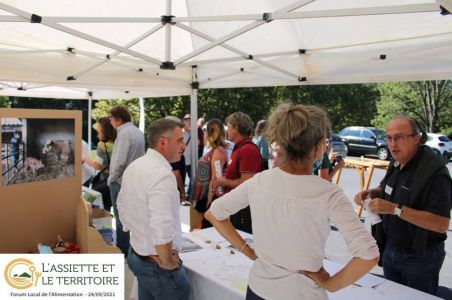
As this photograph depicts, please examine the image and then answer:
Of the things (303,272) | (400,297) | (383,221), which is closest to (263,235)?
(303,272)

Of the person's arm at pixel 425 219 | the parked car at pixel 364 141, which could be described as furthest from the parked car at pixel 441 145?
the person's arm at pixel 425 219

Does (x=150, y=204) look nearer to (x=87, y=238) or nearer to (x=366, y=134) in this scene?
(x=87, y=238)

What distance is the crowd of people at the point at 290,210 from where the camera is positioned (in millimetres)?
1224

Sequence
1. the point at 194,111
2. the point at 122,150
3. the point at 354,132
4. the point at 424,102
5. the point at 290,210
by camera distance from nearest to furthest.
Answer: the point at 290,210, the point at 122,150, the point at 194,111, the point at 354,132, the point at 424,102

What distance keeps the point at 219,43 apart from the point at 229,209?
177cm

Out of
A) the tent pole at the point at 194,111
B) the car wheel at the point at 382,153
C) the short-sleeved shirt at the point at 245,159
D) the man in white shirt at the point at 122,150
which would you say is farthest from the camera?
the car wheel at the point at 382,153

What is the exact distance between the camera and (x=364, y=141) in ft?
55.2

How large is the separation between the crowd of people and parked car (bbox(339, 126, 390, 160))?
1458cm

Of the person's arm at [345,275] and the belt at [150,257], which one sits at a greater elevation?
the person's arm at [345,275]

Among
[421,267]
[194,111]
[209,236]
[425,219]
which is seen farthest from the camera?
[194,111]

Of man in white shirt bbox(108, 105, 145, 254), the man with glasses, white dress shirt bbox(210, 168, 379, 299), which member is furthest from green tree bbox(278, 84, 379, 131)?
white dress shirt bbox(210, 168, 379, 299)

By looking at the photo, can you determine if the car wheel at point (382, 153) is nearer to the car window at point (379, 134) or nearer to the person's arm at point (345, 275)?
the car window at point (379, 134)

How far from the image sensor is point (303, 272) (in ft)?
4.13

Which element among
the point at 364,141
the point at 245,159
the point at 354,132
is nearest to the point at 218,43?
the point at 245,159
